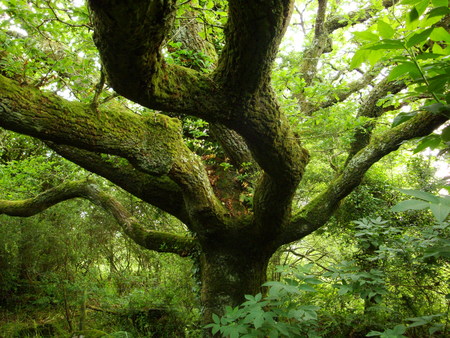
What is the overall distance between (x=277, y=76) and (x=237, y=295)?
310 centimetres

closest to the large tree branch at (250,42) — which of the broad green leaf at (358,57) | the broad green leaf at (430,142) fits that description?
the broad green leaf at (358,57)

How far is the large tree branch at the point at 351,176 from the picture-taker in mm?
3598

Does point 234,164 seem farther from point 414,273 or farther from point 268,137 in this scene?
point 414,273

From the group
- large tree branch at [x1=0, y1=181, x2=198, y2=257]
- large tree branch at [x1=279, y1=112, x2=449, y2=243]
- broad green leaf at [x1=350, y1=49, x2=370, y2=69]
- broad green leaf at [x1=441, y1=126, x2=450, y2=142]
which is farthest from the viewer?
large tree branch at [x1=0, y1=181, x2=198, y2=257]

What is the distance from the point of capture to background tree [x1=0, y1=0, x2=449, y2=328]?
168 centimetres

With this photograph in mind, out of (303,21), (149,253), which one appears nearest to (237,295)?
(149,253)

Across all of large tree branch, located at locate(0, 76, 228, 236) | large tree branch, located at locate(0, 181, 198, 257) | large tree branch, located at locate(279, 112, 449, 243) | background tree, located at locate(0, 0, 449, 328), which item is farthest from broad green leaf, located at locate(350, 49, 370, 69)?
large tree branch, located at locate(0, 181, 198, 257)

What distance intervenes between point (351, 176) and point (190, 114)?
8.66 ft

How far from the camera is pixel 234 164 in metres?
4.62

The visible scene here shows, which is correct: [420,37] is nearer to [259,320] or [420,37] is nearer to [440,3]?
[440,3]

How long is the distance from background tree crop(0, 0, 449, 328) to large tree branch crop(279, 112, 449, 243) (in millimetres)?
18

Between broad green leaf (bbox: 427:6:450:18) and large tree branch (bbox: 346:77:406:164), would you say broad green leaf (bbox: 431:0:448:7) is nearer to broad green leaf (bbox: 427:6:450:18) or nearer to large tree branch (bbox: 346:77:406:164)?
broad green leaf (bbox: 427:6:450:18)

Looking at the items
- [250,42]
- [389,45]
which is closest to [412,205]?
[389,45]

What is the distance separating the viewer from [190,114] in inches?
97.0
